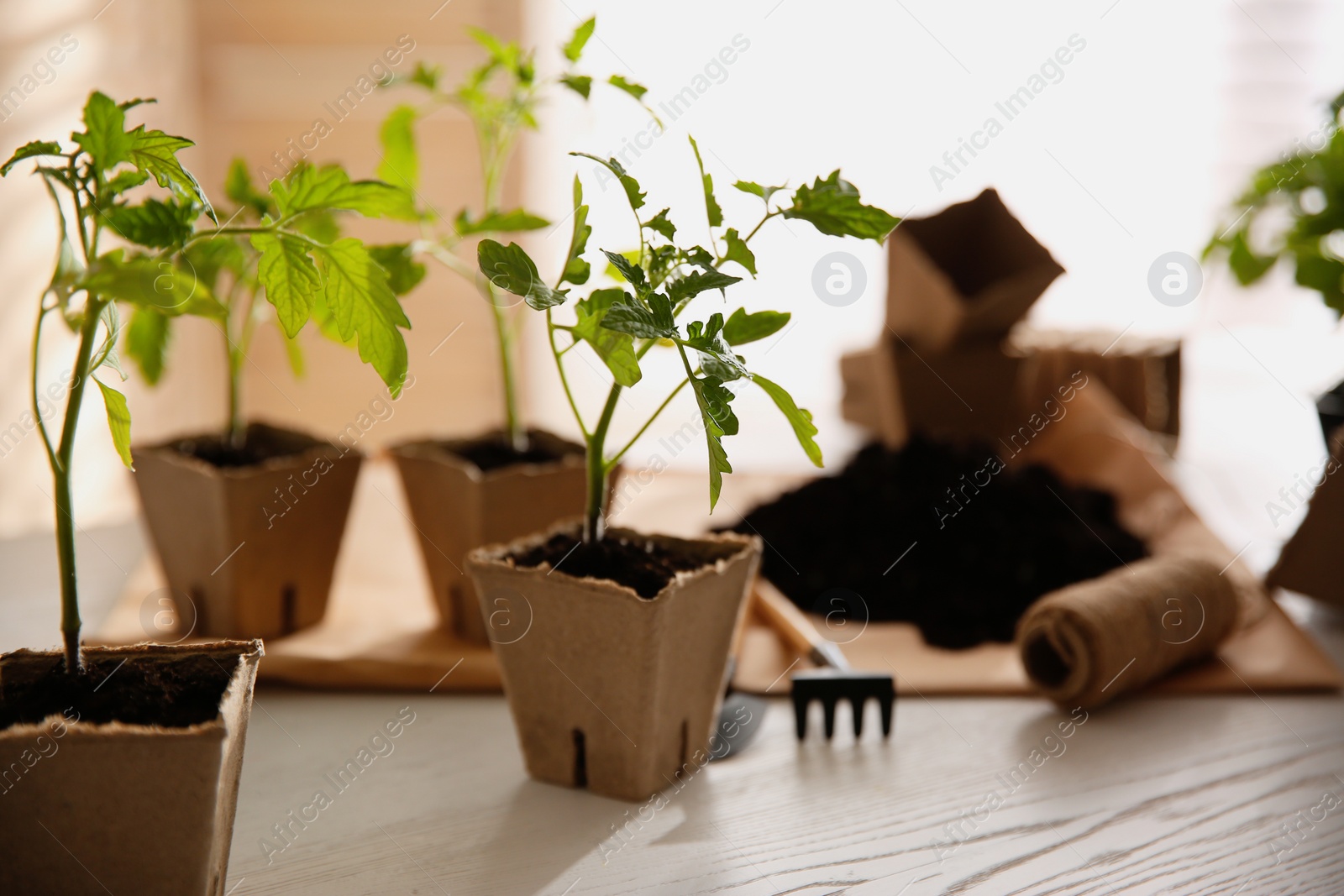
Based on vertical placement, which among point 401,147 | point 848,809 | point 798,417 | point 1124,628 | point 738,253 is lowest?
point 848,809

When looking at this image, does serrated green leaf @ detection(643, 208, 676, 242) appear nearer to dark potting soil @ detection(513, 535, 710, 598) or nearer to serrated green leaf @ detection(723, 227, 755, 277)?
serrated green leaf @ detection(723, 227, 755, 277)

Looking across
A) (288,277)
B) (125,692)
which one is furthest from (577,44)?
(125,692)

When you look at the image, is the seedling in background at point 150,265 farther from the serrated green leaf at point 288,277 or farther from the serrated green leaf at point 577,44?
the serrated green leaf at point 577,44

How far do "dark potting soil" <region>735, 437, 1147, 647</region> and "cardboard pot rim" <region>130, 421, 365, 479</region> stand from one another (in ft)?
1.64

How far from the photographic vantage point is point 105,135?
24.8 inches

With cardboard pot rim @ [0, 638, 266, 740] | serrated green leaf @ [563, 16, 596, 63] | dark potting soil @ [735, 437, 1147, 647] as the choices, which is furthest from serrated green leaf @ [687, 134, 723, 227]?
dark potting soil @ [735, 437, 1147, 647]

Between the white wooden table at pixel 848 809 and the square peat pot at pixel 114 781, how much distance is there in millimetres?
126

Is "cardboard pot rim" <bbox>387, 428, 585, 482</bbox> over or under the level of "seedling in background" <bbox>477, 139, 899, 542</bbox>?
under

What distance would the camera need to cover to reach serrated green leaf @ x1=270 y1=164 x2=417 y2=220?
2.33 feet

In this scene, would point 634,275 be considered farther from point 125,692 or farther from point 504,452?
point 504,452

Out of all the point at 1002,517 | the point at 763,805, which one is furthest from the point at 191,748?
the point at 1002,517

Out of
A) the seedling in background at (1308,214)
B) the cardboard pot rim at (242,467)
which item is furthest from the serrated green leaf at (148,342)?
the seedling in background at (1308,214)

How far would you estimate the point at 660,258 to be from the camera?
761 mm

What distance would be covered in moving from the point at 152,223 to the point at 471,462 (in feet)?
1.76
